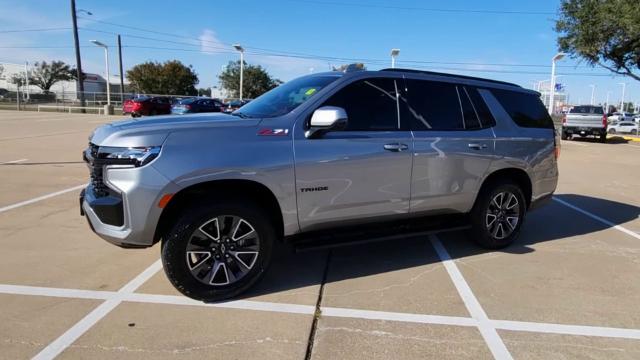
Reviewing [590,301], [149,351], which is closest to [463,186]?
[590,301]

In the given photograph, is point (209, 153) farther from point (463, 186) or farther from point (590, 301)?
point (590, 301)

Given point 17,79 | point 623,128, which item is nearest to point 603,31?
point 623,128

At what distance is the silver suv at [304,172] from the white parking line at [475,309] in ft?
1.36

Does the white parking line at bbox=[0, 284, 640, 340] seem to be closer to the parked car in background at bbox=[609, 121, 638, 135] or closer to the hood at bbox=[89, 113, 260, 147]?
the hood at bbox=[89, 113, 260, 147]

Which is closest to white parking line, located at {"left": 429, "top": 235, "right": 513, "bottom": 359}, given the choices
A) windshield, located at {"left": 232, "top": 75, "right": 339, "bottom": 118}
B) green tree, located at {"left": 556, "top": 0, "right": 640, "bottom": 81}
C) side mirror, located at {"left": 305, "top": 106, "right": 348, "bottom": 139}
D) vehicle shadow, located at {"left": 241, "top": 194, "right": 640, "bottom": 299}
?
vehicle shadow, located at {"left": 241, "top": 194, "right": 640, "bottom": 299}

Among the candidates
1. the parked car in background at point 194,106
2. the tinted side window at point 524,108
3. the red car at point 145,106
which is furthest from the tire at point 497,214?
the red car at point 145,106

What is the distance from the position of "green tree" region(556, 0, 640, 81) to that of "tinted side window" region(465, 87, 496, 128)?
1955cm

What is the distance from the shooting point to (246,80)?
7562cm

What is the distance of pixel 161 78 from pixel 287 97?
2966 inches

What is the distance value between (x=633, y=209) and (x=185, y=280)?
24.9 ft

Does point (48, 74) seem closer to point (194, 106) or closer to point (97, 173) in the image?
point (194, 106)

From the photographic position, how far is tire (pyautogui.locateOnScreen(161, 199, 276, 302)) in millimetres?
3770

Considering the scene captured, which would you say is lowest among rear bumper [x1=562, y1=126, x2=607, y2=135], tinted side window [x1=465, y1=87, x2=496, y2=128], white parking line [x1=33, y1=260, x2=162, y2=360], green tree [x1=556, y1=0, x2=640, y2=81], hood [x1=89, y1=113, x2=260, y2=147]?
white parking line [x1=33, y1=260, x2=162, y2=360]

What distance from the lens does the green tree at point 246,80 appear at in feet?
247
